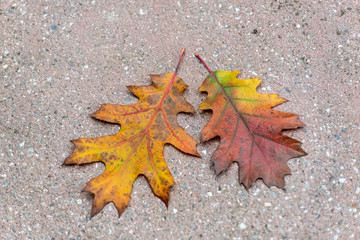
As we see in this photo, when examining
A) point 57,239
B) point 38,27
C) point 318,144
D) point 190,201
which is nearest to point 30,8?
point 38,27

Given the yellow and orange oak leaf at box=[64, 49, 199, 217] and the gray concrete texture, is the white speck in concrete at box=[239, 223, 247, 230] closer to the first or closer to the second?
the gray concrete texture

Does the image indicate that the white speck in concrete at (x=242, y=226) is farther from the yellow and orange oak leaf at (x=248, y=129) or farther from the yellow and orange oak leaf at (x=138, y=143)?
the yellow and orange oak leaf at (x=138, y=143)

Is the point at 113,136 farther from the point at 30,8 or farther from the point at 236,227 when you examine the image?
the point at 30,8

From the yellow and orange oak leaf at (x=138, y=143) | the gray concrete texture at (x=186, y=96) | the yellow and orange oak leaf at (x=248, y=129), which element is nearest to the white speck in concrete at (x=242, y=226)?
the gray concrete texture at (x=186, y=96)

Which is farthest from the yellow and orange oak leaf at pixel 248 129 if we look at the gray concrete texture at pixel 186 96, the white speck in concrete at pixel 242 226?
the white speck in concrete at pixel 242 226

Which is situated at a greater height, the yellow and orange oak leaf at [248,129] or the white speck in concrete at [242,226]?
the yellow and orange oak leaf at [248,129]

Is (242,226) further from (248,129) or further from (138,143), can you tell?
(138,143)

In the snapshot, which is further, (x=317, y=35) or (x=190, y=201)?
(x=317, y=35)
